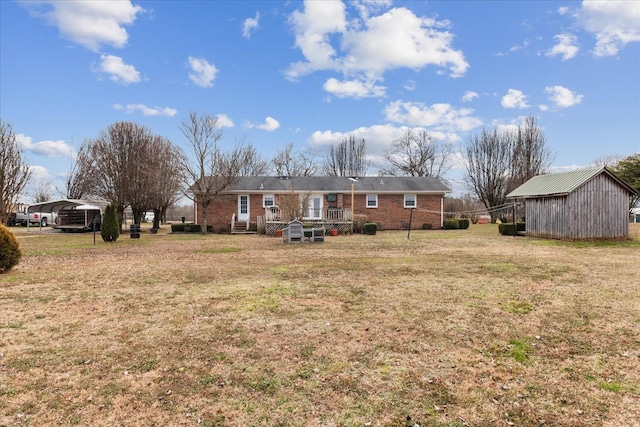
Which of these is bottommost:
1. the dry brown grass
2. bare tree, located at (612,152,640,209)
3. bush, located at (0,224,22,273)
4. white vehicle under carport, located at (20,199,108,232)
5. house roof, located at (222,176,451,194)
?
the dry brown grass

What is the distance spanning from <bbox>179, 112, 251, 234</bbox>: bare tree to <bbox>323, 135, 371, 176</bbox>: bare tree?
74.3ft

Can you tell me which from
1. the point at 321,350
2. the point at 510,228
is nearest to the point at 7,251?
the point at 321,350

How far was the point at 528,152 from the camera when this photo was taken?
3466 centimetres

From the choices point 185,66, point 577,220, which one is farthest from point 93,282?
point 577,220

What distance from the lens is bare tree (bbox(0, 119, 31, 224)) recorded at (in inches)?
866

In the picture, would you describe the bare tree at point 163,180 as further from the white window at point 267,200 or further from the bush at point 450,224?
the bush at point 450,224

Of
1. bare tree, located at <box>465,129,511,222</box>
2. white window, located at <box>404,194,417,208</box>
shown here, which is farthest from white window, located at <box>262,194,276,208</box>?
bare tree, located at <box>465,129,511,222</box>

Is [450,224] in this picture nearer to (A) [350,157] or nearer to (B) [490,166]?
(B) [490,166]

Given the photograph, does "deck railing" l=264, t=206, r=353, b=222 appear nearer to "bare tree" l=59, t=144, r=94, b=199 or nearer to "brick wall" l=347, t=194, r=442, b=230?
"brick wall" l=347, t=194, r=442, b=230

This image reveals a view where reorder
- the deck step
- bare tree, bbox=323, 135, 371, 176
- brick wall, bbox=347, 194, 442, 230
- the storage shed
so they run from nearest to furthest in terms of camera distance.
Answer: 1. the storage shed
2. the deck step
3. brick wall, bbox=347, 194, 442, 230
4. bare tree, bbox=323, 135, 371, 176

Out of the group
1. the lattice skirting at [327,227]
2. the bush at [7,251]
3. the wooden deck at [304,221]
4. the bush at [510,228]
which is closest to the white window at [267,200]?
the wooden deck at [304,221]

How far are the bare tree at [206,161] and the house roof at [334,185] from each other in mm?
1513

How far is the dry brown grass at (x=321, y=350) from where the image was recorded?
278 cm

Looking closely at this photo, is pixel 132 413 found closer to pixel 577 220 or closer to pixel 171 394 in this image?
pixel 171 394
